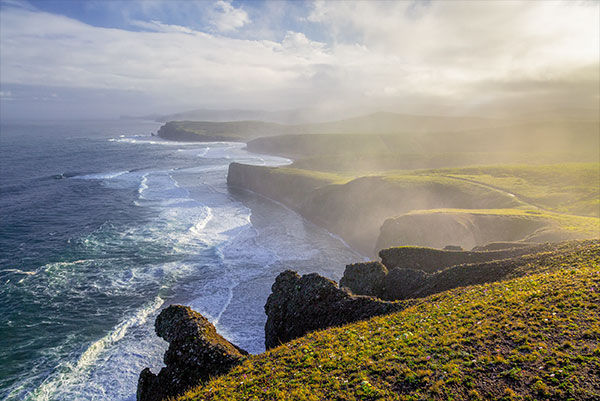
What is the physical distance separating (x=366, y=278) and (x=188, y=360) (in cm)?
1607

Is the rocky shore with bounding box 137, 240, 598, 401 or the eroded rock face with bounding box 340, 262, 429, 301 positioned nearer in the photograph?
the rocky shore with bounding box 137, 240, 598, 401

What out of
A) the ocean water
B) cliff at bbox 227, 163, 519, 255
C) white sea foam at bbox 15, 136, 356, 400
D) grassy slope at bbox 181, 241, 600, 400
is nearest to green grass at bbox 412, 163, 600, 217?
cliff at bbox 227, 163, 519, 255

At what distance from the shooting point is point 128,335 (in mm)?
33250

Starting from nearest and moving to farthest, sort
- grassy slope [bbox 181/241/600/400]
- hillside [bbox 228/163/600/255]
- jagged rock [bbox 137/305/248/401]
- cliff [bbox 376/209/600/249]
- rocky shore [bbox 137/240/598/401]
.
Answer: grassy slope [bbox 181/241/600/400] → jagged rock [bbox 137/305/248/401] → rocky shore [bbox 137/240/598/401] → cliff [bbox 376/209/600/249] → hillside [bbox 228/163/600/255]

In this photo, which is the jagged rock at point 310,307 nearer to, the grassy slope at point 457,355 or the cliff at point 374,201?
the grassy slope at point 457,355

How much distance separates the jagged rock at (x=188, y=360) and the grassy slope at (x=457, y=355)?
1.56 m

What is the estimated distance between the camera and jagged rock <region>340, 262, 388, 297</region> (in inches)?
1076

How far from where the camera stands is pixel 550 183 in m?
84.4

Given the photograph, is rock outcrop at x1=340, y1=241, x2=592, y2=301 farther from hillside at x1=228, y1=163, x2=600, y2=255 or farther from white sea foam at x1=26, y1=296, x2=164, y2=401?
white sea foam at x1=26, y1=296, x2=164, y2=401

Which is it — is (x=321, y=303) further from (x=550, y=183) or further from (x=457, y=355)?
(x=550, y=183)

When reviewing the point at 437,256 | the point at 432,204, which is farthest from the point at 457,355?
the point at 432,204

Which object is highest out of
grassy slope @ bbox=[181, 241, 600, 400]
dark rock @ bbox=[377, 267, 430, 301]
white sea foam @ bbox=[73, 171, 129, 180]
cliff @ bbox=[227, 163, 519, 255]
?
grassy slope @ bbox=[181, 241, 600, 400]

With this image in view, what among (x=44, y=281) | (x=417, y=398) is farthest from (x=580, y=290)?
(x=44, y=281)

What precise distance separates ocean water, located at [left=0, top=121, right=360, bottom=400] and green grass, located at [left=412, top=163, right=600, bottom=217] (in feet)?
152
